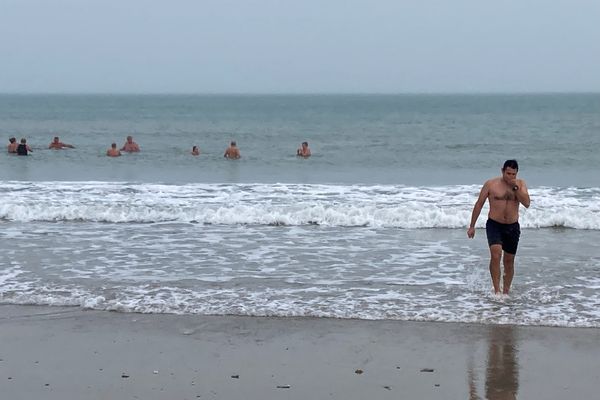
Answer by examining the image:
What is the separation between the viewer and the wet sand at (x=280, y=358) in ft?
18.9

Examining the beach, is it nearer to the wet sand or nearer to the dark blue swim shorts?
the wet sand

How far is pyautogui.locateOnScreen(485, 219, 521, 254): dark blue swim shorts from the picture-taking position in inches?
330

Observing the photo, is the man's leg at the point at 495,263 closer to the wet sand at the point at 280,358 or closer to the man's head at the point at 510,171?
the man's head at the point at 510,171

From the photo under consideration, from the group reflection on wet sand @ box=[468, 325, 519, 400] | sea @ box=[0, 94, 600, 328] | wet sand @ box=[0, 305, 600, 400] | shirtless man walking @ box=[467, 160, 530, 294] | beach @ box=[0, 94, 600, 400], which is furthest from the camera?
sea @ box=[0, 94, 600, 328]

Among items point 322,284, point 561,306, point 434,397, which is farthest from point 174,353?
point 561,306

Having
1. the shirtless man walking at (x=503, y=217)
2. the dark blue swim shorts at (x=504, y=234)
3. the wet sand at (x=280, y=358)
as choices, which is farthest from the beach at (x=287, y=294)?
the dark blue swim shorts at (x=504, y=234)

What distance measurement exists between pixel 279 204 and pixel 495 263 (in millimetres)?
7425

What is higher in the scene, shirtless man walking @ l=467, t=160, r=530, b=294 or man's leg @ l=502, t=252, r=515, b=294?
shirtless man walking @ l=467, t=160, r=530, b=294

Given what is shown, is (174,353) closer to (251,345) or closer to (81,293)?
(251,345)

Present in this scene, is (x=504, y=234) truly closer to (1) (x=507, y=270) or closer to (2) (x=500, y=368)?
(1) (x=507, y=270)

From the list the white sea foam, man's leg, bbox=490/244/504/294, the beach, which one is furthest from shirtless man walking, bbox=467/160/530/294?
the white sea foam

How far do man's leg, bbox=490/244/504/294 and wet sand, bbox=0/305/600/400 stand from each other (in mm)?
1067

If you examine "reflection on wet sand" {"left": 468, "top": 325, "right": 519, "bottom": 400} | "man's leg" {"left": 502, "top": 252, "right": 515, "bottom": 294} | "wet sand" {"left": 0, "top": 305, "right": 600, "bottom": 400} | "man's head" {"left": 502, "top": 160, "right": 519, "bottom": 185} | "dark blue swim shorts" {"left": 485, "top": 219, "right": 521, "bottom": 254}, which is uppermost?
"man's head" {"left": 502, "top": 160, "right": 519, "bottom": 185}

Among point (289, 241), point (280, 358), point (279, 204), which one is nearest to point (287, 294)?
point (280, 358)
